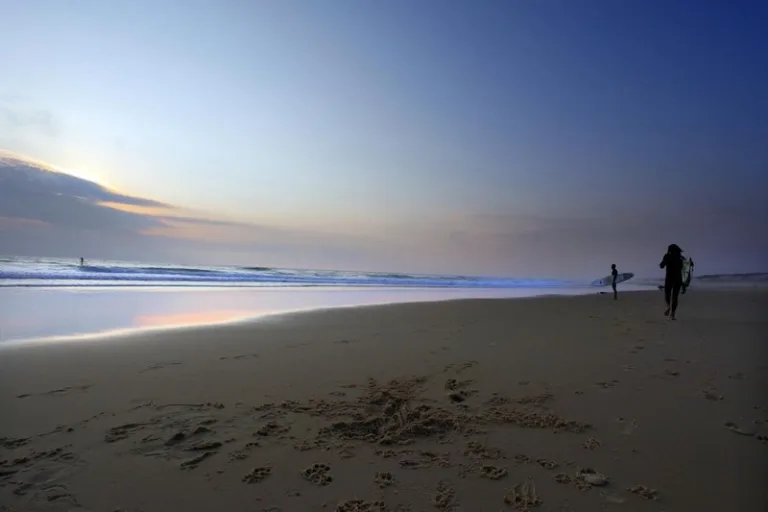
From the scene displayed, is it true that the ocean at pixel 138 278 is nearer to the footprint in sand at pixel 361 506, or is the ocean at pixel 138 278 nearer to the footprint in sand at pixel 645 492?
the footprint in sand at pixel 361 506

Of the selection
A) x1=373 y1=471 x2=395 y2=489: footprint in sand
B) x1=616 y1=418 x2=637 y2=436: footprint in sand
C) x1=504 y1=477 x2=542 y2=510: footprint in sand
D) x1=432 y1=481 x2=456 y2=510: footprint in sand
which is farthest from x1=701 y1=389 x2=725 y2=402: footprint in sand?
x1=373 y1=471 x2=395 y2=489: footprint in sand

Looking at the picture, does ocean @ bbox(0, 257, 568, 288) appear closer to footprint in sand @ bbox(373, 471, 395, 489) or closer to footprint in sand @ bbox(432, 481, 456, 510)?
footprint in sand @ bbox(373, 471, 395, 489)

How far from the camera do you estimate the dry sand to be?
256 centimetres

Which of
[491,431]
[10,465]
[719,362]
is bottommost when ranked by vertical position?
[10,465]

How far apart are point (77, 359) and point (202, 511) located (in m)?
4.76

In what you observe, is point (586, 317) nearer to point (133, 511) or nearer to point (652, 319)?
point (652, 319)

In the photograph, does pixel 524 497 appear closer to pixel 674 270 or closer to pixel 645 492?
pixel 645 492

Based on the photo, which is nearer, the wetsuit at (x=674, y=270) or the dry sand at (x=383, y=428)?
the dry sand at (x=383, y=428)

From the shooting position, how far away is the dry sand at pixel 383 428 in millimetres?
2557

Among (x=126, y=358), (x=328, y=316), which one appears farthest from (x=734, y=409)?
(x=328, y=316)

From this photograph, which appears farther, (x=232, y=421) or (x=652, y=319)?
(x=652, y=319)

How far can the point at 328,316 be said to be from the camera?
11.2 meters

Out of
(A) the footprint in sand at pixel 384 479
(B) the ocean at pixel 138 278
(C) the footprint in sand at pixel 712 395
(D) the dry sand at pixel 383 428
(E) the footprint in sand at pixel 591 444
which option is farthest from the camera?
(B) the ocean at pixel 138 278

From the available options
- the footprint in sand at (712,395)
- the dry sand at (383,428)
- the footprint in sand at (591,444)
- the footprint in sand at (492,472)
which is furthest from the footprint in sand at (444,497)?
the footprint in sand at (712,395)
